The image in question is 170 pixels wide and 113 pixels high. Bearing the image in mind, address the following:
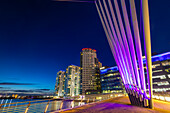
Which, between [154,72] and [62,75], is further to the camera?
[62,75]

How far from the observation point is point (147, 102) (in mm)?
11227

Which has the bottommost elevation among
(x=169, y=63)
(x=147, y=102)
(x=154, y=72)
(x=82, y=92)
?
(x=82, y=92)

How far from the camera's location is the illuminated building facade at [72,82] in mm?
123225

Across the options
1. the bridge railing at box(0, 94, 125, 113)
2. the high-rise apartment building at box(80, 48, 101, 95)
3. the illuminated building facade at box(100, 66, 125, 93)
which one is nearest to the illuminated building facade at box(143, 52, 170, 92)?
the bridge railing at box(0, 94, 125, 113)

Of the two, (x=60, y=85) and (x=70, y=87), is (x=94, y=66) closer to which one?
(x=70, y=87)

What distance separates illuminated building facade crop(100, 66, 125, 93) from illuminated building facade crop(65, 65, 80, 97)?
47.9 m

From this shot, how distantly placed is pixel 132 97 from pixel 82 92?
9589 centimetres

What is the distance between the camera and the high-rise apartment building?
10672 cm

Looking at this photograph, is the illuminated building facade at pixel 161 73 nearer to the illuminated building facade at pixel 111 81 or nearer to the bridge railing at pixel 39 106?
the bridge railing at pixel 39 106

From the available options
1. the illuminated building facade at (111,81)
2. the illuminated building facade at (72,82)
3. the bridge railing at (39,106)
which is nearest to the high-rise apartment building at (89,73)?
the illuminated building facade at (111,81)

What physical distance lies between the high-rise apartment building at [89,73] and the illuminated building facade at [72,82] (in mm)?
21473

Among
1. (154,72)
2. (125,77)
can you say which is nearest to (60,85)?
(154,72)

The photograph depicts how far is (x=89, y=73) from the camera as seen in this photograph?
4373 inches

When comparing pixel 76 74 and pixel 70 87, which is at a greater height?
pixel 76 74
